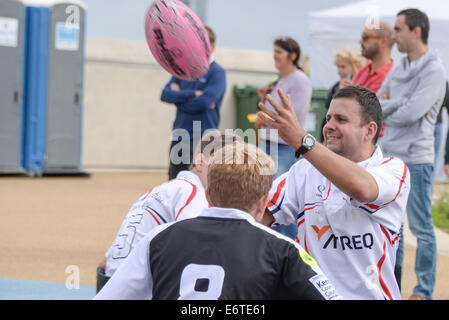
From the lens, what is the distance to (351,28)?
15047mm

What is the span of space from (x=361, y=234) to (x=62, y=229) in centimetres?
564

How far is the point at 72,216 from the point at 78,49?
16.6ft

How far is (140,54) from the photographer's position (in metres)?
15.9

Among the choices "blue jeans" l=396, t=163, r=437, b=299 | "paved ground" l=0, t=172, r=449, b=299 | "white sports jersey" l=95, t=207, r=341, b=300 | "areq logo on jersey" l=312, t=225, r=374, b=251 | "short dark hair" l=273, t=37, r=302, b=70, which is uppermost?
"short dark hair" l=273, t=37, r=302, b=70

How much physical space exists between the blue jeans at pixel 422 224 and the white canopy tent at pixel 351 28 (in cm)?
959

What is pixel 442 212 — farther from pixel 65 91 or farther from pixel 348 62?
pixel 65 91

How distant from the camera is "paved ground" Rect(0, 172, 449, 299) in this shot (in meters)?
6.18

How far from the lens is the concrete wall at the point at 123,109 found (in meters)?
15.7

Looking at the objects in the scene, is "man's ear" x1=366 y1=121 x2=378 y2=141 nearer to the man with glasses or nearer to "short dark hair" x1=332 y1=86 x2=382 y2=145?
"short dark hair" x1=332 y1=86 x2=382 y2=145

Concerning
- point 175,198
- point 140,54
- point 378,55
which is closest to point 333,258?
point 175,198

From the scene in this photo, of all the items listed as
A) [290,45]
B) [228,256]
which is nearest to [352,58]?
[290,45]

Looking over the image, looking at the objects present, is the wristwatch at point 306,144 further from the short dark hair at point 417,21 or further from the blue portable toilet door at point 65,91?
the blue portable toilet door at point 65,91

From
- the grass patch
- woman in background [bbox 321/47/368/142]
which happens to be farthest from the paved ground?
woman in background [bbox 321/47/368/142]

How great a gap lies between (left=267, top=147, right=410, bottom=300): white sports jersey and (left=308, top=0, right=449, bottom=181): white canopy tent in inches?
458
